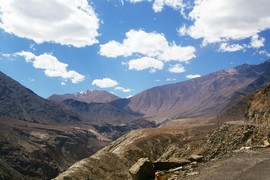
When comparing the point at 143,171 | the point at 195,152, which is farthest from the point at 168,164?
the point at 195,152

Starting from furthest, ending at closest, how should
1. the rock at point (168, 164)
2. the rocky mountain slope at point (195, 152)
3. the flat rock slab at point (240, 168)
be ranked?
the rock at point (168, 164)
the rocky mountain slope at point (195, 152)
the flat rock slab at point (240, 168)

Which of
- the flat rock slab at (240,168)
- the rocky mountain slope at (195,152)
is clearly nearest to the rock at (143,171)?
the rocky mountain slope at (195,152)

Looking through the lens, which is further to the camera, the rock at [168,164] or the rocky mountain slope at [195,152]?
the rock at [168,164]

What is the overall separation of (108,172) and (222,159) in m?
63.6

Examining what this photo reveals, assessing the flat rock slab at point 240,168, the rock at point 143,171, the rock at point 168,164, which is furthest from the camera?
the rock at point 168,164

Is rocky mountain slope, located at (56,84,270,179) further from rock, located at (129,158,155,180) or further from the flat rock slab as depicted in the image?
rock, located at (129,158,155,180)

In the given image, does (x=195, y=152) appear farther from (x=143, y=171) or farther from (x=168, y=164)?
(x=143, y=171)

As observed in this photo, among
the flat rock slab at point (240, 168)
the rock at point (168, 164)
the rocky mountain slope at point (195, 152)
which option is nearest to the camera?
the flat rock slab at point (240, 168)

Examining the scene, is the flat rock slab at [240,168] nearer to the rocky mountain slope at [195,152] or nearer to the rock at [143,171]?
the rocky mountain slope at [195,152]

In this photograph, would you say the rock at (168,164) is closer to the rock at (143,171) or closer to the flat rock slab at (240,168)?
the rock at (143,171)

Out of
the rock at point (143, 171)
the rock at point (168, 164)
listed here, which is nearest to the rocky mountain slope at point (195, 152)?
the rock at point (168, 164)

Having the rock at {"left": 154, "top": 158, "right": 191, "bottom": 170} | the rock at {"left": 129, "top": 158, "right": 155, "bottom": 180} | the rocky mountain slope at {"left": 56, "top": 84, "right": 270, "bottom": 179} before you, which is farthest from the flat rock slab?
the rock at {"left": 129, "top": 158, "right": 155, "bottom": 180}

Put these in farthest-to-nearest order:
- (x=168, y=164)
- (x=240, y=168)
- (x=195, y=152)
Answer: (x=195, y=152)
(x=168, y=164)
(x=240, y=168)

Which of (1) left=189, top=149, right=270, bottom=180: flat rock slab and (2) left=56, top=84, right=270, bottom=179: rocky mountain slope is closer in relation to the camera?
(1) left=189, top=149, right=270, bottom=180: flat rock slab
